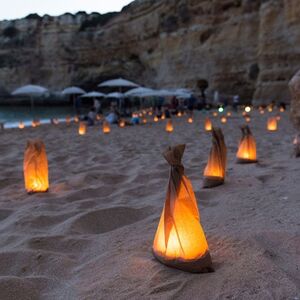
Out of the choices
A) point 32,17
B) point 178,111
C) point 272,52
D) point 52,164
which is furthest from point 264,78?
point 32,17

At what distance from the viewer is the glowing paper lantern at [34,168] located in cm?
414

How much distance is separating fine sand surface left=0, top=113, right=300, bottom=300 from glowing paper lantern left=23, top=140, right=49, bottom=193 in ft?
0.46

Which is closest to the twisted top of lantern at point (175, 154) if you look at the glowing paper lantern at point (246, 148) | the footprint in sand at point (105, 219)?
the footprint in sand at point (105, 219)

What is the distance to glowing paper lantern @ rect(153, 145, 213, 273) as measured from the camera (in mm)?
1983

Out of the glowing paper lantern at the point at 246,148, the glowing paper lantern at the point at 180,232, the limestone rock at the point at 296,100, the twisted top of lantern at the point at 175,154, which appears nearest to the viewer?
the glowing paper lantern at the point at 180,232

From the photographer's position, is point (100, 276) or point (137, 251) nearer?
point (100, 276)

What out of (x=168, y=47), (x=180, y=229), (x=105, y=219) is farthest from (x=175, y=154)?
(x=168, y=47)

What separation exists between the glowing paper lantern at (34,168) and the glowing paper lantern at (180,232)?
92.9 inches

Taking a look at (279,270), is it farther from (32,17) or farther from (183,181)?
(32,17)

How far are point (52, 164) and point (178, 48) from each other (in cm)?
2772

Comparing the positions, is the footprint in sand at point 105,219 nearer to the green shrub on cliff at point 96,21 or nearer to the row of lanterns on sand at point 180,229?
the row of lanterns on sand at point 180,229

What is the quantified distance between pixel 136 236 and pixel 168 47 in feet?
105

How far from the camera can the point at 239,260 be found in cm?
204

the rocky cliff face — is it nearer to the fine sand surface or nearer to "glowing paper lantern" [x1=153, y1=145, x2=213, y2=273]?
the fine sand surface
